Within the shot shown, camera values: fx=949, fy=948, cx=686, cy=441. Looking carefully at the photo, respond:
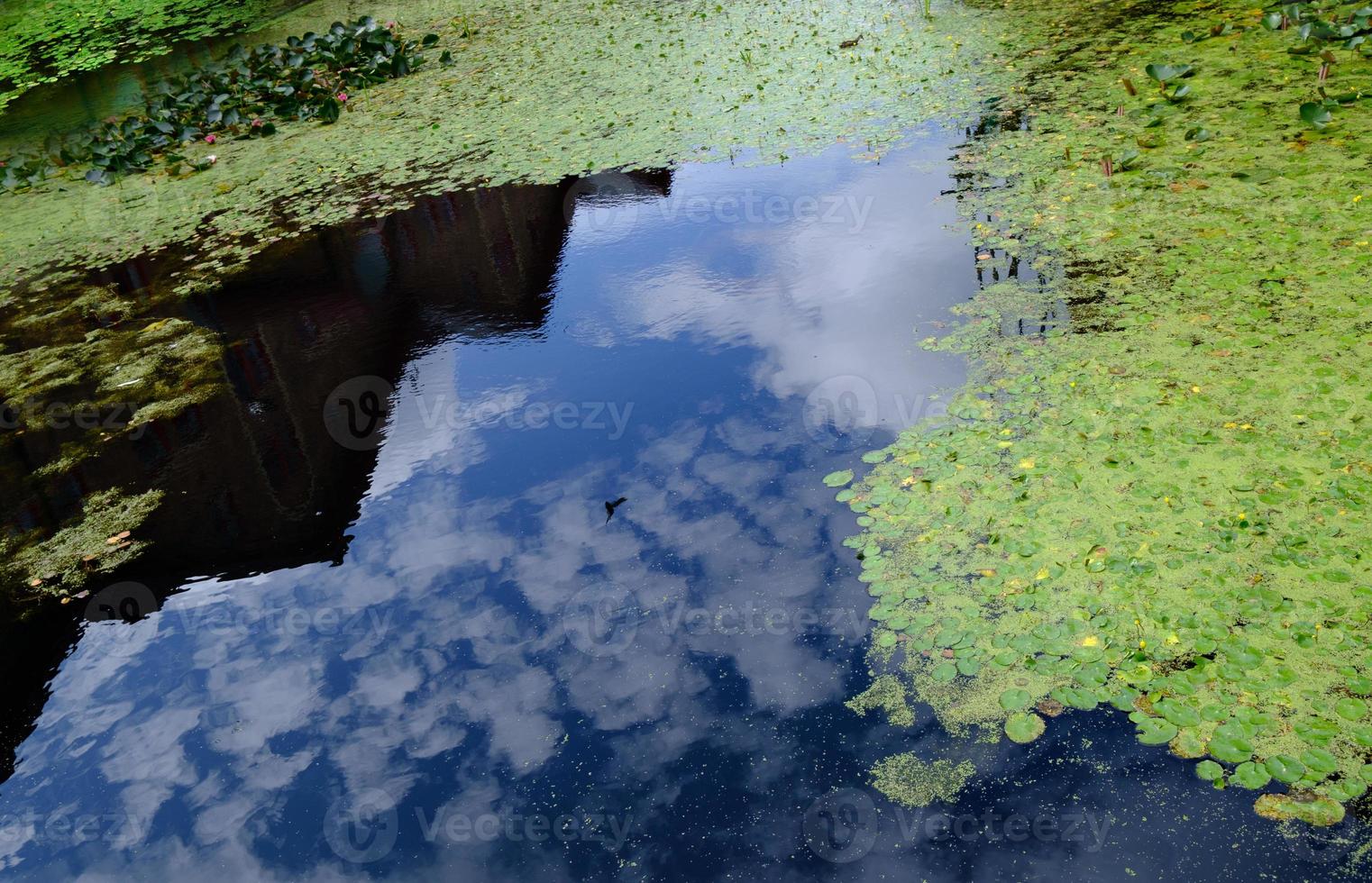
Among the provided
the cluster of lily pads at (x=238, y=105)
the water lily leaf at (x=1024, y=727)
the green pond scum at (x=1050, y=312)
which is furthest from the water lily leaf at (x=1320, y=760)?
the cluster of lily pads at (x=238, y=105)

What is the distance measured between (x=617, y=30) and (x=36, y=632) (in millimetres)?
11261

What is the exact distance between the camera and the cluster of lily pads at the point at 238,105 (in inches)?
473

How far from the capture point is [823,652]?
12.7 feet

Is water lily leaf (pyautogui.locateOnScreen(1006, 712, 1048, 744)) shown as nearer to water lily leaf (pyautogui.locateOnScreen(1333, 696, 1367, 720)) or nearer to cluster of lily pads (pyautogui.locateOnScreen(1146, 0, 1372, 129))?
water lily leaf (pyautogui.locateOnScreen(1333, 696, 1367, 720))

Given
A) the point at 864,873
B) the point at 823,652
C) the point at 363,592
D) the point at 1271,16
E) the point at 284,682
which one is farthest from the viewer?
the point at 1271,16

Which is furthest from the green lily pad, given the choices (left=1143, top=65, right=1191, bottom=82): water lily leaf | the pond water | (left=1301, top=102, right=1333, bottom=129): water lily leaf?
(left=1143, top=65, right=1191, bottom=82): water lily leaf

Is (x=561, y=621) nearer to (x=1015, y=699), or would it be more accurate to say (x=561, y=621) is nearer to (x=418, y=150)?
(x=1015, y=699)

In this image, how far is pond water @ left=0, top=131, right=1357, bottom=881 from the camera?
10.7ft

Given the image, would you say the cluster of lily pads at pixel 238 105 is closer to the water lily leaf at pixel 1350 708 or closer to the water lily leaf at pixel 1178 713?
the water lily leaf at pixel 1178 713

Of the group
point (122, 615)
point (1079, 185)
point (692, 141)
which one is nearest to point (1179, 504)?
point (1079, 185)

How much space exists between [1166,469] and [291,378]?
18.6ft

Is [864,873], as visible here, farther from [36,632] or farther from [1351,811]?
[36,632]

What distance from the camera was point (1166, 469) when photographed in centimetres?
414

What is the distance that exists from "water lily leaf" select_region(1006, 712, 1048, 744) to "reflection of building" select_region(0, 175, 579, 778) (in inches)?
142
